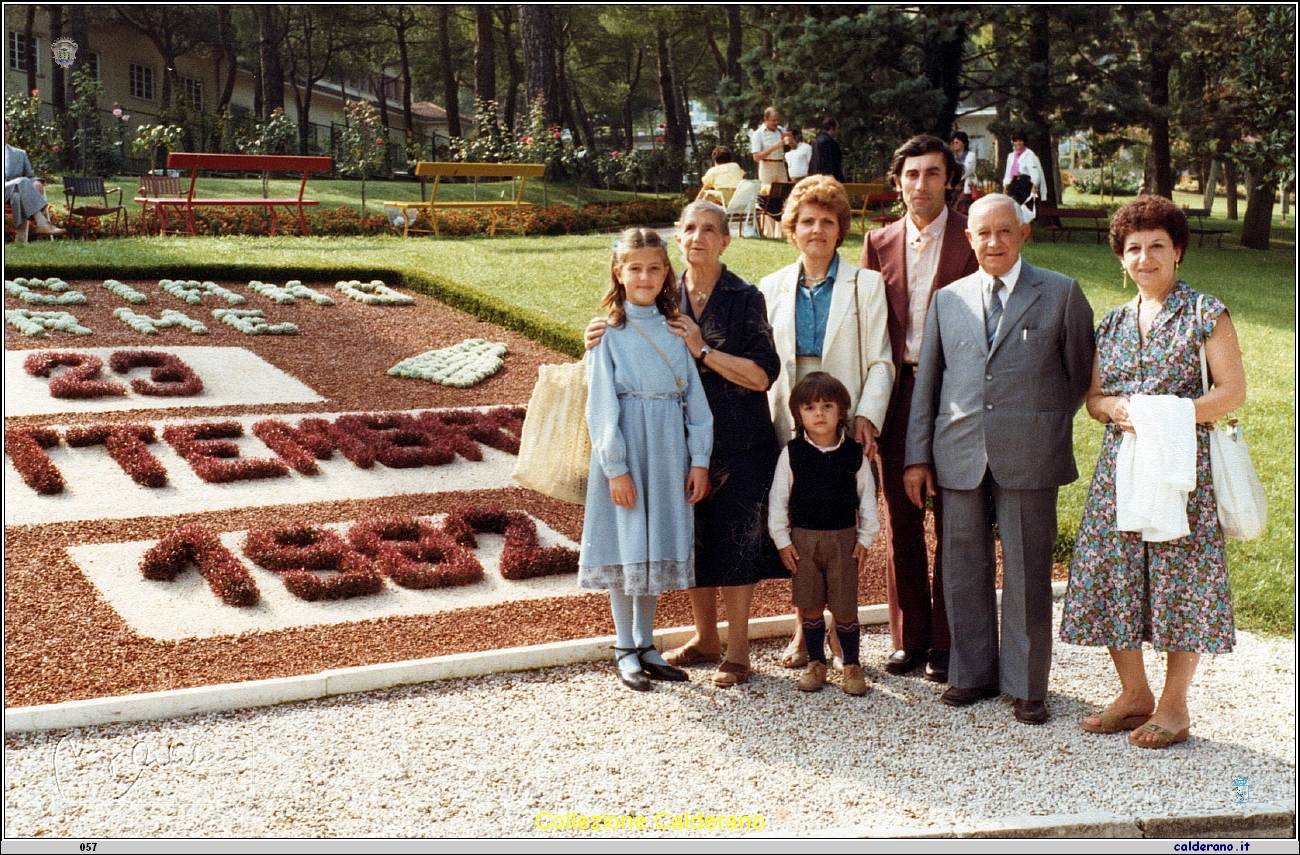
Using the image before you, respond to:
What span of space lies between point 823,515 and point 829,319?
80 cm

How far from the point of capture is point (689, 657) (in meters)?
5.12

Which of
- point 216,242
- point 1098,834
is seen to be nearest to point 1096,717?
point 1098,834

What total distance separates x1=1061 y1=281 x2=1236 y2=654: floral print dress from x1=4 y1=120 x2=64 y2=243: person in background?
45.8 feet

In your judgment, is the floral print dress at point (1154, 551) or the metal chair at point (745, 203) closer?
the floral print dress at point (1154, 551)

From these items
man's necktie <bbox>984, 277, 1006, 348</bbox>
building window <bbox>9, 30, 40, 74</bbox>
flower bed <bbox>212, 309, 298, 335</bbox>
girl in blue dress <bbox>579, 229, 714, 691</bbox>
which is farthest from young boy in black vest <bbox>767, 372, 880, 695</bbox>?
building window <bbox>9, 30, 40, 74</bbox>

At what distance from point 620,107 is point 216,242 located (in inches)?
1717

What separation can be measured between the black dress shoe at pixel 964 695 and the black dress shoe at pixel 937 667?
222mm

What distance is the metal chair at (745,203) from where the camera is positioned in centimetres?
1764

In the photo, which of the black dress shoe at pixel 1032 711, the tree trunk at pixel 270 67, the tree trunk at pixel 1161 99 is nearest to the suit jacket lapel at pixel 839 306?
the black dress shoe at pixel 1032 711

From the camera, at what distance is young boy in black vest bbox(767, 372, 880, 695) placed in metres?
4.68

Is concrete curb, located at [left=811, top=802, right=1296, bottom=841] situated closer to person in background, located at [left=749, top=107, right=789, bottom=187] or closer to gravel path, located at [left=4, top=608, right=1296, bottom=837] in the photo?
gravel path, located at [left=4, top=608, right=1296, bottom=837]

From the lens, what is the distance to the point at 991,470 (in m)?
4.52

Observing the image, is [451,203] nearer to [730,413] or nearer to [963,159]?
[963,159]

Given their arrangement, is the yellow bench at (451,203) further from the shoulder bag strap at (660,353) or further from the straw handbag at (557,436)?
the shoulder bag strap at (660,353)
